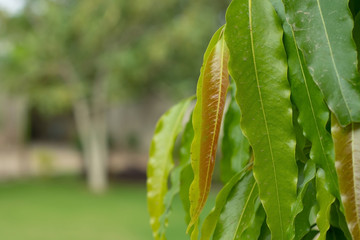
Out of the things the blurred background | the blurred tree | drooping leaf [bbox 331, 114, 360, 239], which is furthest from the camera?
the blurred tree

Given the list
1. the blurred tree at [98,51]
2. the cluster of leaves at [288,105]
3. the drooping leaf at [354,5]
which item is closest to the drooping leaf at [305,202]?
the cluster of leaves at [288,105]

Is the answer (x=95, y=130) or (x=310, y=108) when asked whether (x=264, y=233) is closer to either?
(x=310, y=108)

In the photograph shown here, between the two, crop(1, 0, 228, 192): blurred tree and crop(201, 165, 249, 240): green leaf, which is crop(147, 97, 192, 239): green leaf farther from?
crop(1, 0, 228, 192): blurred tree

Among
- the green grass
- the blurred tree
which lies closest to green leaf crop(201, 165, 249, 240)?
the green grass

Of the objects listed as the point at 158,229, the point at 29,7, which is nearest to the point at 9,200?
the point at 29,7

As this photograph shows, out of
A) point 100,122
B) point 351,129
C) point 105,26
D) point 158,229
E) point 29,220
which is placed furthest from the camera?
point 100,122

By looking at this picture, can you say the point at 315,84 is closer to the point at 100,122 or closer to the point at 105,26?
the point at 105,26
